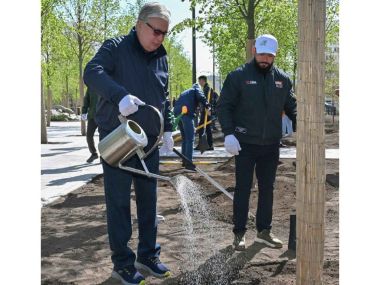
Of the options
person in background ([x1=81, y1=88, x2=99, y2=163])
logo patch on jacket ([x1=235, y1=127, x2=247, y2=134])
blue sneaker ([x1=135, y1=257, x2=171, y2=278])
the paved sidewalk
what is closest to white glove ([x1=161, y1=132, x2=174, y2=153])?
logo patch on jacket ([x1=235, y1=127, x2=247, y2=134])

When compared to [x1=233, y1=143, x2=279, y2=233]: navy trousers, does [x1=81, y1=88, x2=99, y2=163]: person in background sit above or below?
above

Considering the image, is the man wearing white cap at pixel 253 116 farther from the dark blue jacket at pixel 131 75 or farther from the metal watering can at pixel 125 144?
the metal watering can at pixel 125 144

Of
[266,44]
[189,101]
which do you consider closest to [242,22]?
[189,101]

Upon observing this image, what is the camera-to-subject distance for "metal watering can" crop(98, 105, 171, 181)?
3.18 m

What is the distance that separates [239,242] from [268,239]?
11.4 inches

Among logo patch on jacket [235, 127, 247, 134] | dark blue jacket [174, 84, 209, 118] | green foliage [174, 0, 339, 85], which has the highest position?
green foliage [174, 0, 339, 85]

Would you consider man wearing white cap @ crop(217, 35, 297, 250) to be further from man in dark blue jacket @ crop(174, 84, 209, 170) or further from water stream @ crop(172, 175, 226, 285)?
man in dark blue jacket @ crop(174, 84, 209, 170)

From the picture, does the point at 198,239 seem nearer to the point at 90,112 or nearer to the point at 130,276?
the point at 130,276

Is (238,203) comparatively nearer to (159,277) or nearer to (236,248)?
(236,248)

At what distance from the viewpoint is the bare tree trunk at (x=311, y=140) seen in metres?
2.40

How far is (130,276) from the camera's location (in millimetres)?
3371

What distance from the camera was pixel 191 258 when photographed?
402 centimetres

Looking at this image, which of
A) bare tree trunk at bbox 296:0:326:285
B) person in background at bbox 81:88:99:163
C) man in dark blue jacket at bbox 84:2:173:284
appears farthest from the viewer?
person in background at bbox 81:88:99:163

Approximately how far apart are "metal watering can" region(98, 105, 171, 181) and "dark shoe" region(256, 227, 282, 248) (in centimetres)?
151
